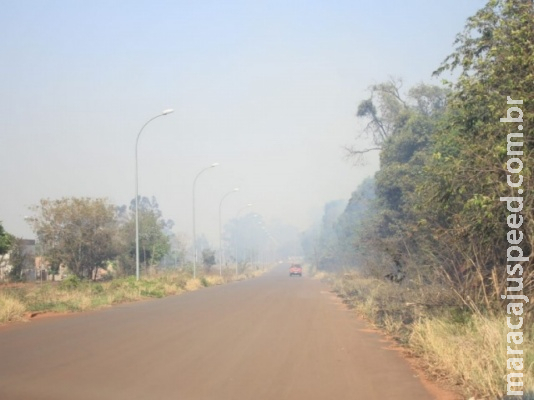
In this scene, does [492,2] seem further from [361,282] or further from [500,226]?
[361,282]

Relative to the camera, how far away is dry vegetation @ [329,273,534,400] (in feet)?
27.9

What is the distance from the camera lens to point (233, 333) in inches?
617

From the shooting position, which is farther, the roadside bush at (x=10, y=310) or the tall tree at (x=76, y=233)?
the tall tree at (x=76, y=233)

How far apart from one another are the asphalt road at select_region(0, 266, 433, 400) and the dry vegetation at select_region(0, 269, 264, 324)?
241 centimetres

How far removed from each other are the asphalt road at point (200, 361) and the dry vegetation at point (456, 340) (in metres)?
0.51

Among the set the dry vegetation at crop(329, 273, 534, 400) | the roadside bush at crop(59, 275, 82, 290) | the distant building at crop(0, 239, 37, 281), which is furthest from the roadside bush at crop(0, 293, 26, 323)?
the distant building at crop(0, 239, 37, 281)

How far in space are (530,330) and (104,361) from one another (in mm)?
7336

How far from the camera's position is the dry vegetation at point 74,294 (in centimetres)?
2040

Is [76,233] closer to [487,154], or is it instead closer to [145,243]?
[145,243]

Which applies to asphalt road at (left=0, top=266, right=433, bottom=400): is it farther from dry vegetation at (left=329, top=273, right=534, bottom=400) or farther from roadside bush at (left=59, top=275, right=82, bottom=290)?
Answer: roadside bush at (left=59, top=275, right=82, bottom=290)

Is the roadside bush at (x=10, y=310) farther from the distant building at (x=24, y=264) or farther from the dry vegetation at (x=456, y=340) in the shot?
the distant building at (x=24, y=264)

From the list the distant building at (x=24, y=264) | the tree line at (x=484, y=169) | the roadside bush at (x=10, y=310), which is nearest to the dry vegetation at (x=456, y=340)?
the tree line at (x=484, y=169)

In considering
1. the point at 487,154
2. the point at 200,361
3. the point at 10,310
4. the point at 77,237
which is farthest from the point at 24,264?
the point at 487,154

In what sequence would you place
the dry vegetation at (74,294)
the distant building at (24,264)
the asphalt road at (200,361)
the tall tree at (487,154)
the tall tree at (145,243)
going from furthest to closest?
the tall tree at (145,243)
the distant building at (24,264)
the dry vegetation at (74,294)
the tall tree at (487,154)
the asphalt road at (200,361)
